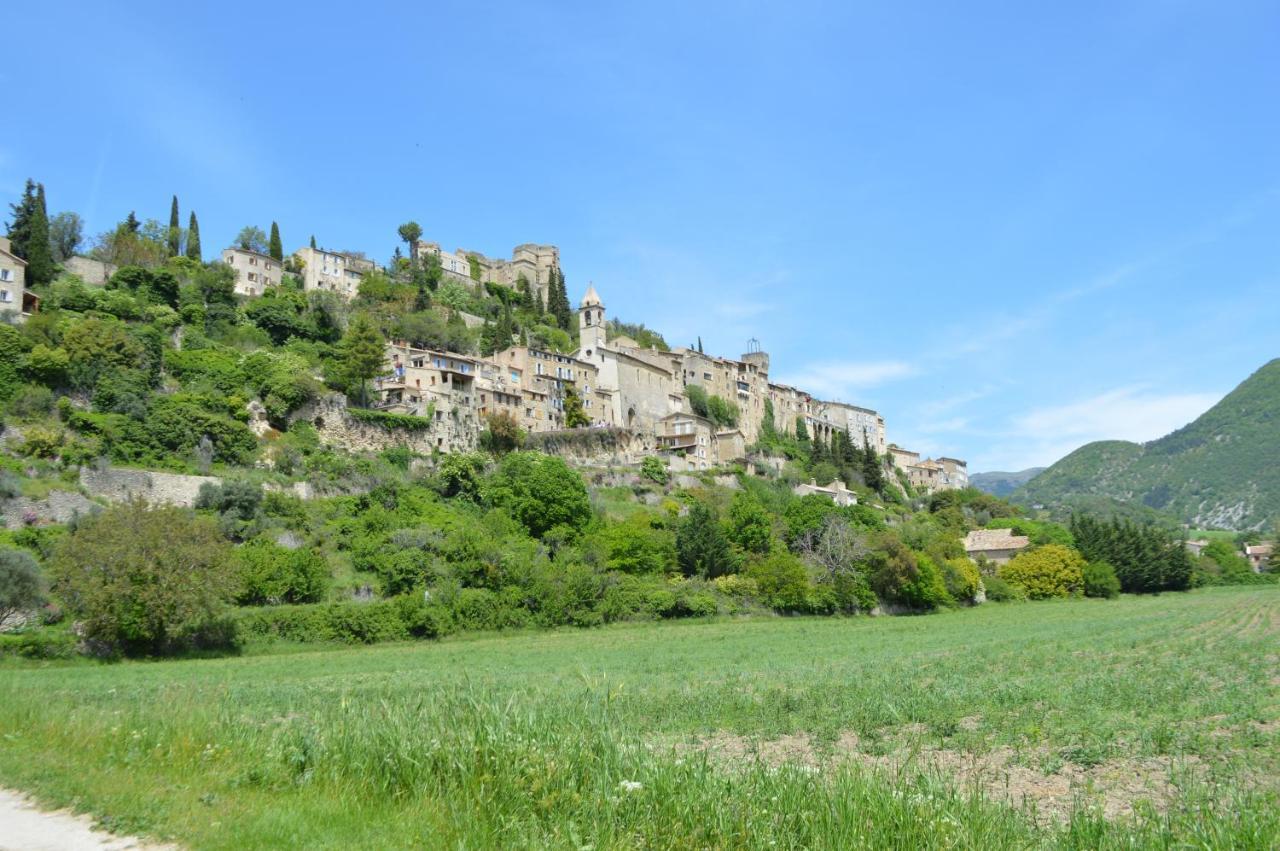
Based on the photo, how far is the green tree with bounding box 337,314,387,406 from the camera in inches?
2660

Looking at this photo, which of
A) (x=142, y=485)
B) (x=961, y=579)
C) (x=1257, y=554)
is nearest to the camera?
(x=142, y=485)

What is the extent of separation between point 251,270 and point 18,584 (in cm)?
6411

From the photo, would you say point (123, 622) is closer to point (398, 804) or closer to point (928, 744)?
point (398, 804)

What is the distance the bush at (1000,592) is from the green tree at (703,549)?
Result: 1130 inches

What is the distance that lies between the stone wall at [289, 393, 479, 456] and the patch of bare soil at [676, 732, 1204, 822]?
55.3 meters

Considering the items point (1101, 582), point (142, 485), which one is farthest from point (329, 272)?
point (1101, 582)

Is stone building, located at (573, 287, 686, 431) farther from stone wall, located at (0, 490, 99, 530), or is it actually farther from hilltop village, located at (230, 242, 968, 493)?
stone wall, located at (0, 490, 99, 530)

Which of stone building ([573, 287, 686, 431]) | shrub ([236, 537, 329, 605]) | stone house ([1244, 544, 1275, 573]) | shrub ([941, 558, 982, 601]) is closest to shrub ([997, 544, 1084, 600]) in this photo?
shrub ([941, 558, 982, 601])

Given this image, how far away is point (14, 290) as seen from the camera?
59.9 meters

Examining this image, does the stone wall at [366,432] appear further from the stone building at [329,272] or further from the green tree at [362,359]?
the stone building at [329,272]

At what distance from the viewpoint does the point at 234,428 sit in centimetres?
5506

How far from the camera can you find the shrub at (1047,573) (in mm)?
76438

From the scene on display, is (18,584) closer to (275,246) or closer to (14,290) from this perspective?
(14,290)

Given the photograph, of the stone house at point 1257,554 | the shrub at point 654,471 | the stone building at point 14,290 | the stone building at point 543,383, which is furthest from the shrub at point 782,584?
the stone house at point 1257,554
